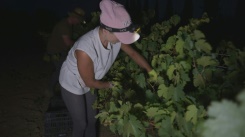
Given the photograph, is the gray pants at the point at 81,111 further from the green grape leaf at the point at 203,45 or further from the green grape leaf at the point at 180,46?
the green grape leaf at the point at 203,45

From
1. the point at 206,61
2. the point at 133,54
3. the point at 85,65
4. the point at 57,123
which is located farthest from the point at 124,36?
the point at 57,123

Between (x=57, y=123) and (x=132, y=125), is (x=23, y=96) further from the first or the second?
(x=132, y=125)

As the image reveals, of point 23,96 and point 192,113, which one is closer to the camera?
point 192,113

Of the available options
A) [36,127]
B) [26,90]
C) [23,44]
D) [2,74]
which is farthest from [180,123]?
[23,44]

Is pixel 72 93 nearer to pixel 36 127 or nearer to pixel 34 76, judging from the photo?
pixel 36 127

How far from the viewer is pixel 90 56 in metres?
2.57

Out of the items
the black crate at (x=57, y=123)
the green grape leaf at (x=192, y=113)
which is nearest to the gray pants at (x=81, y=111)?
the black crate at (x=57, y=123)

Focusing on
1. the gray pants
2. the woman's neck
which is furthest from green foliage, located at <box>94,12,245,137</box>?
the woman's neck

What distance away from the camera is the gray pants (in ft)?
9.94

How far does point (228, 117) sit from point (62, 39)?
478 cm

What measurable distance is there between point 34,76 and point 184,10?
4765 mm

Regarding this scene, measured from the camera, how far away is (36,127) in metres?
4.94

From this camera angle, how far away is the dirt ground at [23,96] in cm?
486

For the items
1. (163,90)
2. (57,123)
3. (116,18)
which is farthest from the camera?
(57,123)
